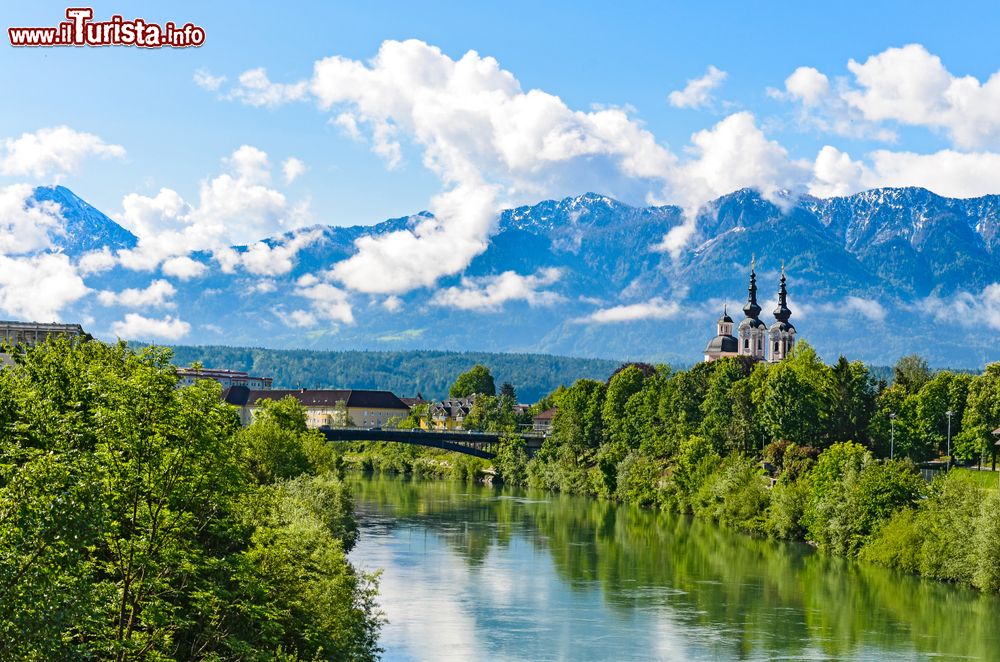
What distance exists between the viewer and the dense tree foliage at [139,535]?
2075 centimetres

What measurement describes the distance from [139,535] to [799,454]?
3171 inches

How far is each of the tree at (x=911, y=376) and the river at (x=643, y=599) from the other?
30.5m

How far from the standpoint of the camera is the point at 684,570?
252 feet

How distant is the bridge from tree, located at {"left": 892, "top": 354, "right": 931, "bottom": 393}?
40.4m

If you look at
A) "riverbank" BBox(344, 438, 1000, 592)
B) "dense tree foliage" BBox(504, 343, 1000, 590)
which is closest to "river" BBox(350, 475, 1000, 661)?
"riverbank" BBox(344, 438, 1000, 592)

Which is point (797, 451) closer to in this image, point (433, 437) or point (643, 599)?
point (643, 599)

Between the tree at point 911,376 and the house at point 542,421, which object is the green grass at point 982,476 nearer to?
the tree at point 911,376

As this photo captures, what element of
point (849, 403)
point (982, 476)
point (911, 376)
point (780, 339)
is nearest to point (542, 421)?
point (780, 339)

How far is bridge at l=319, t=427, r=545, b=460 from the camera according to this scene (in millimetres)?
146500

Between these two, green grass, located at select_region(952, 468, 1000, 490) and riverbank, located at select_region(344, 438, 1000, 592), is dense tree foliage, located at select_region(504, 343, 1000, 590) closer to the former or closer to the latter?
riverbank, located at select_region(344, 438, 1000, 592)

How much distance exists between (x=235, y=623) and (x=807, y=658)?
26.7 m

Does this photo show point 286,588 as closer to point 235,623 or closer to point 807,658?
point 235,623

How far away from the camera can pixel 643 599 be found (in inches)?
2596

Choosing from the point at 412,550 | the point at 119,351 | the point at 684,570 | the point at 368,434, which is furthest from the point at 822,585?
the point at 368,434
